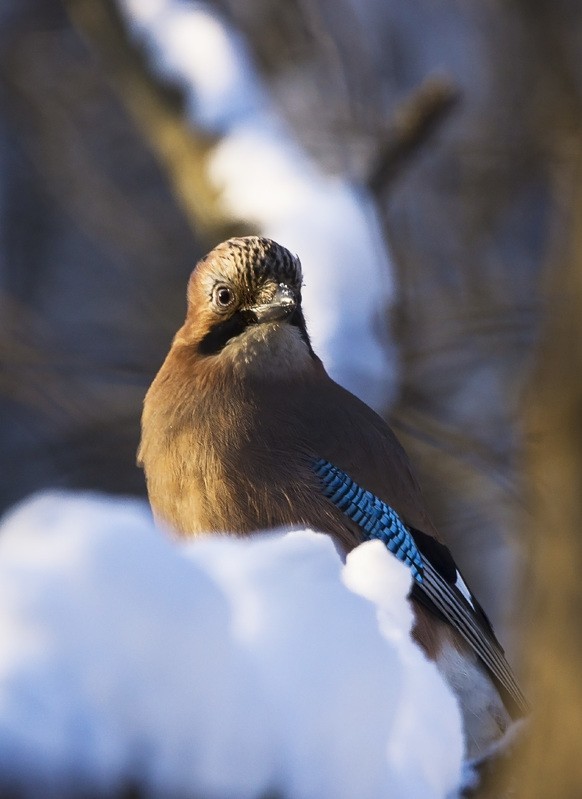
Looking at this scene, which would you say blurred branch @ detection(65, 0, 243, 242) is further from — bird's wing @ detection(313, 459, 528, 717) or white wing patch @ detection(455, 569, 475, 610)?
white wing patch @ detection(455, 569, 475, 610)

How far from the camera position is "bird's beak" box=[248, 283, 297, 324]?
2547 mm

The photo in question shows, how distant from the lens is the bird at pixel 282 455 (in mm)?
2420

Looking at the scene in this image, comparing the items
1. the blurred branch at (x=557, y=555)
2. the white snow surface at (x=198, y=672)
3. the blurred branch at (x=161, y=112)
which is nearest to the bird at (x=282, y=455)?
the blurred branch at (x=161, y=112)

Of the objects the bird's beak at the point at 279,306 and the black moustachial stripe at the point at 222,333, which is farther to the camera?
the black moustachial stripe at the point at 222,333

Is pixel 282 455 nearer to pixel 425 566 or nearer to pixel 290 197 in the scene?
pixel 425 566

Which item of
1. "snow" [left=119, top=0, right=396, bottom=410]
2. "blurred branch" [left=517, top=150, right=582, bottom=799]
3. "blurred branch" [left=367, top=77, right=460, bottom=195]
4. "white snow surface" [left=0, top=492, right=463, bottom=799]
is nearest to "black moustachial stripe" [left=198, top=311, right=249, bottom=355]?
"snow" [left=119, top=0, right=396, bottom=410]

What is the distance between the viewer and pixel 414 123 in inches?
125

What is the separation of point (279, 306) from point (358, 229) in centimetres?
67

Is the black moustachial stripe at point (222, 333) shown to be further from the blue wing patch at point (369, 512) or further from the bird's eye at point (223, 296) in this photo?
the blue wing patch at point (369, 512)

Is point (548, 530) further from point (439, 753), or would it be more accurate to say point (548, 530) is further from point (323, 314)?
point (323, 314)

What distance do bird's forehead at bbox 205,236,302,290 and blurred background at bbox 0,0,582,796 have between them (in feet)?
1.44

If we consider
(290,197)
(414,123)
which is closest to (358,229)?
Result: (290,197)

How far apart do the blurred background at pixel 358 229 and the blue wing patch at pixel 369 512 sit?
0.25m

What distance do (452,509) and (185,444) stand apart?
233 cm
